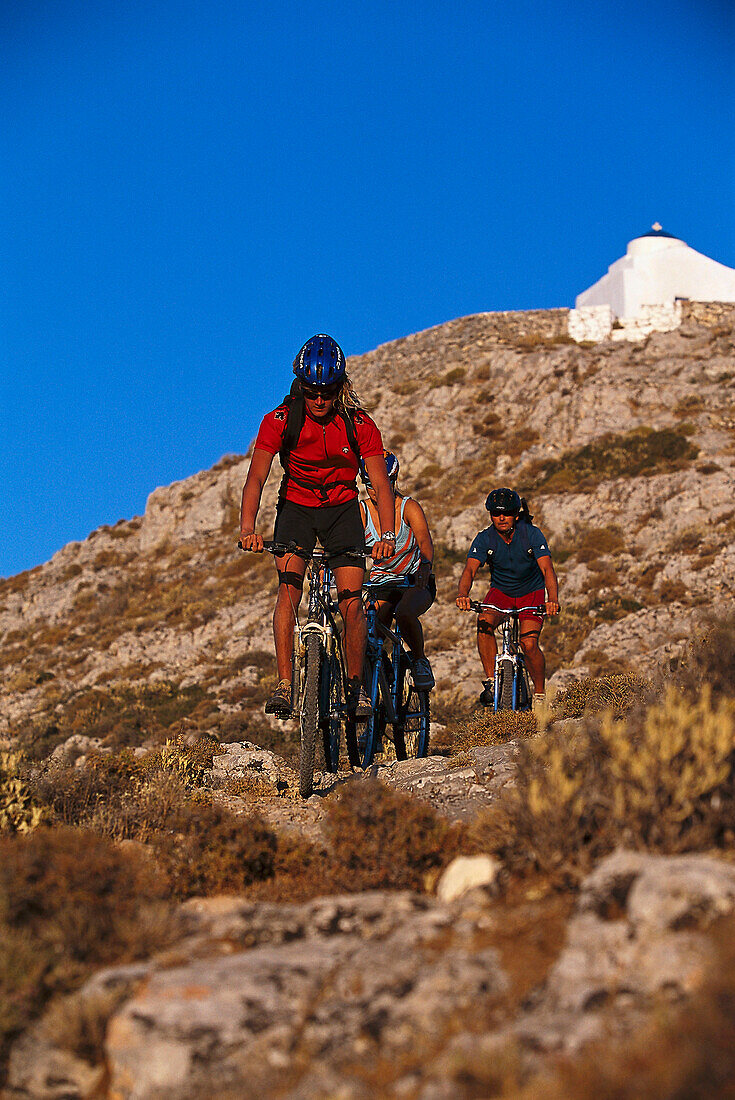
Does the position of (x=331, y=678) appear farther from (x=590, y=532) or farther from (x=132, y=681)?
(x=590, y=532)

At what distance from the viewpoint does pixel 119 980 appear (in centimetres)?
295

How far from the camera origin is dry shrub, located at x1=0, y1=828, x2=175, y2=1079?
2.96 m

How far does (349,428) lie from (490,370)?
36438 millimetres

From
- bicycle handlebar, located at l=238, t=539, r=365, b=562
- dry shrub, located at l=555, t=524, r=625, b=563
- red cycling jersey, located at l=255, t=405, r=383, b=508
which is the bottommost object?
bicycle handlebar, located at l=238, t=539, r=365, b=562

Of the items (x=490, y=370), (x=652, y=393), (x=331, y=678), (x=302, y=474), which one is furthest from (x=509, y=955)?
(x=490, y=370)

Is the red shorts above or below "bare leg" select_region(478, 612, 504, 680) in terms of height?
above

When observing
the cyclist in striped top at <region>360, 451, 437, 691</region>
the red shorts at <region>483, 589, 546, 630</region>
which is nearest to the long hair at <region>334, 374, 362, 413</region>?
the cyclist in striped top at <region>360, 451, 437, 691</region>

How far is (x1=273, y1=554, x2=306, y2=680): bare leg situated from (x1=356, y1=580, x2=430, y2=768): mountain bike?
1227mm

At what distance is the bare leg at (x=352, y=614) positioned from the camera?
257 inches

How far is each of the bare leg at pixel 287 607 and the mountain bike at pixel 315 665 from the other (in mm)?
47

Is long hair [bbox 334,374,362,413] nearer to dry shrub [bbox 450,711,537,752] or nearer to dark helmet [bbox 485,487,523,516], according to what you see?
dark helmet [bbox 485,487,523,516]

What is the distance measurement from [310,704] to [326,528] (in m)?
1.27

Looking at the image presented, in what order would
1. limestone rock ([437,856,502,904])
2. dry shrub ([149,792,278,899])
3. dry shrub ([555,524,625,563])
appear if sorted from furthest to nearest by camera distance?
1. dry shrub ([555,524,625,563])
2. dry shrub ([149,792,278,899])
3. limestone rock ([437,856,502,904])

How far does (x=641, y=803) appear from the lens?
319 centimetres
